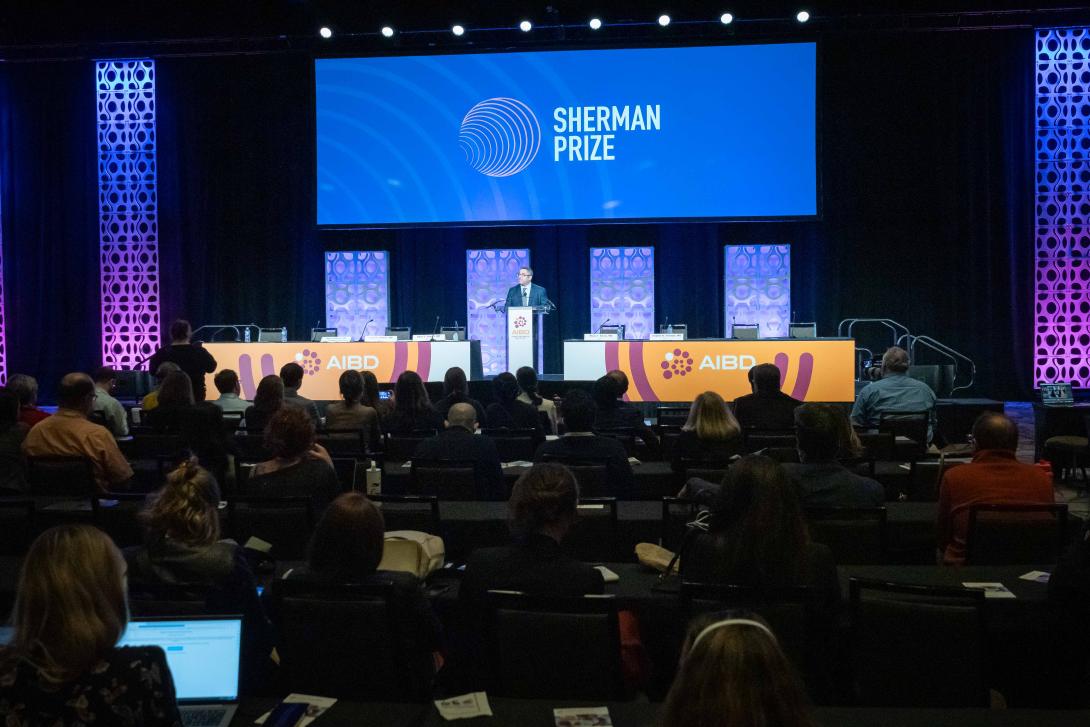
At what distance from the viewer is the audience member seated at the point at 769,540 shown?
2.84 meters

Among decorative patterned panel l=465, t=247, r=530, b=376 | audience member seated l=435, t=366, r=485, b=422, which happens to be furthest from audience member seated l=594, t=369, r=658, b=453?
decorative patterned panel l=465, t=247, r=530, b=376

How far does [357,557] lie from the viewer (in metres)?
2.83

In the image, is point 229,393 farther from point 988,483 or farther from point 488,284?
point 488,284

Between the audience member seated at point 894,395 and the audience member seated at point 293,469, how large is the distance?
441cm

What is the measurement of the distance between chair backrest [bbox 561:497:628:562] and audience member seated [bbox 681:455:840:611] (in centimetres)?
147

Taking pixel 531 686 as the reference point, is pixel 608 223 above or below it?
above

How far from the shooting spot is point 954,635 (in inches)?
106

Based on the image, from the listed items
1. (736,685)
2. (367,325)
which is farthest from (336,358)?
(736,685)

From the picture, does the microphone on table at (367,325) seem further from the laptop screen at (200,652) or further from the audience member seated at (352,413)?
the laptop screen at (200,652)

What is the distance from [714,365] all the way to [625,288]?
9.94 feet

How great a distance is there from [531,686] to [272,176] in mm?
11989

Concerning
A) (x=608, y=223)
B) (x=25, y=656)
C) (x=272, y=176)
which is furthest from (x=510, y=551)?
(x=272, y=176)

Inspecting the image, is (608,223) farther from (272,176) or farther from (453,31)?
(272,176)

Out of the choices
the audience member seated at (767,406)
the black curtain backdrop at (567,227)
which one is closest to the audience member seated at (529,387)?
the audience member seated at (767,406)
